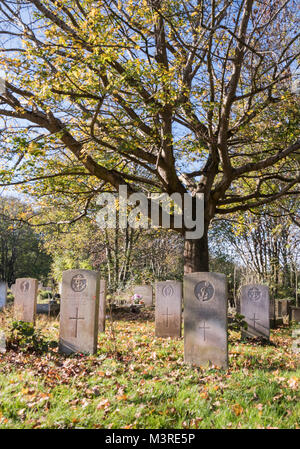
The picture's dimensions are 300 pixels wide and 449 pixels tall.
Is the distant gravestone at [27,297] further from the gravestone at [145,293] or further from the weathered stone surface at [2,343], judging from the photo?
the gravestone at [145,293]

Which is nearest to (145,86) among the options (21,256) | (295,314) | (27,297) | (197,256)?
(197,256)

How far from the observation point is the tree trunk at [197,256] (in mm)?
9227

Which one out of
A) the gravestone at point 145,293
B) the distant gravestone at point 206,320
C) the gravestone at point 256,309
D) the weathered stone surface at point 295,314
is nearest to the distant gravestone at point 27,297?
the distant gravestone at point 206,320

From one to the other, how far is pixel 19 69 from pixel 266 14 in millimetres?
5766

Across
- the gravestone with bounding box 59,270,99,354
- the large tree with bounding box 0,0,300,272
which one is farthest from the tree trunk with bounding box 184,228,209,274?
the gravestone with bounding box 59,270,99,354

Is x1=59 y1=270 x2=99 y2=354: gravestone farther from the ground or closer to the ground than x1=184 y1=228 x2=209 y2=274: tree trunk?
closer to the ground

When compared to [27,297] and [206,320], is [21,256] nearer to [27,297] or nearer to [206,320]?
[27,297]

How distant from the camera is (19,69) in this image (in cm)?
665

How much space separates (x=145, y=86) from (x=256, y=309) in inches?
232

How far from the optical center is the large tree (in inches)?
253

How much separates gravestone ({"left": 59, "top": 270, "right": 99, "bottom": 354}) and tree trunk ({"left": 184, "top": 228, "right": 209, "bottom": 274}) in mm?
3582

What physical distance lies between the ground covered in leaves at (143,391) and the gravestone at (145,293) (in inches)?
346

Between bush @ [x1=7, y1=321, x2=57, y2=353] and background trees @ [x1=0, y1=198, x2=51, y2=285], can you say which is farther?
background trees @ [x1=0, y1=198, x2=51, y2=285]

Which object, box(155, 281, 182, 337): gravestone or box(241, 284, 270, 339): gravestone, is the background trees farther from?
box(241, 284, 270, 339): gravestone
